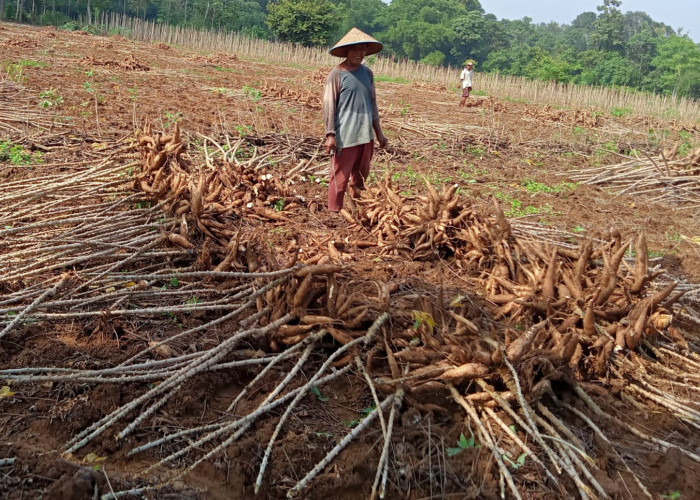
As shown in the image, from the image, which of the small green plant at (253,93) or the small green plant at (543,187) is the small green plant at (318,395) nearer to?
the small green plant at (543,187)

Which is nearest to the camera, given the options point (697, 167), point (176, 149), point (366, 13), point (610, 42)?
point (176, 149)

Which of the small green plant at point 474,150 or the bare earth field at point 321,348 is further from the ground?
the small green plant at point 474,150

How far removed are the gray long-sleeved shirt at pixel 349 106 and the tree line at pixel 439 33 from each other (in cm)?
2599

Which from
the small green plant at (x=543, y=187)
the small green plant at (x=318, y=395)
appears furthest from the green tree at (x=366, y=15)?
the small green plant at (x=318, y=395)

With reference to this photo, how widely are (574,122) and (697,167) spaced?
645 centimetres

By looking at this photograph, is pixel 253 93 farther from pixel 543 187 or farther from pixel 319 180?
pixel 543 187

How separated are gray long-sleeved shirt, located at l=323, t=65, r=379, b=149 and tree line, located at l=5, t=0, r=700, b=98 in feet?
85.3

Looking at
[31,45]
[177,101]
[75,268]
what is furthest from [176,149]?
[31,45]

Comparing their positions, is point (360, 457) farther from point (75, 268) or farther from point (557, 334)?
point (75, 268)

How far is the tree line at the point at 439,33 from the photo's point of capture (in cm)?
3412

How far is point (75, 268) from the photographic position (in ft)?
10.6

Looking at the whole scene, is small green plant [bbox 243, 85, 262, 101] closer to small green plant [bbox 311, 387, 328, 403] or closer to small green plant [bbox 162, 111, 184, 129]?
small green plant [bbox 162, 111, 184, 129]

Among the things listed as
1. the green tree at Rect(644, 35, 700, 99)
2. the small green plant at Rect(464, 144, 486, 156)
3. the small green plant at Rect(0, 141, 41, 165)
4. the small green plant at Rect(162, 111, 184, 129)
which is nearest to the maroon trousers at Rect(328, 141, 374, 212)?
the small green plant at Rect(0, 141, 41, 165)

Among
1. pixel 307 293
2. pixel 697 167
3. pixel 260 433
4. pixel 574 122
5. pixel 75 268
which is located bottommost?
pixel 260 433
